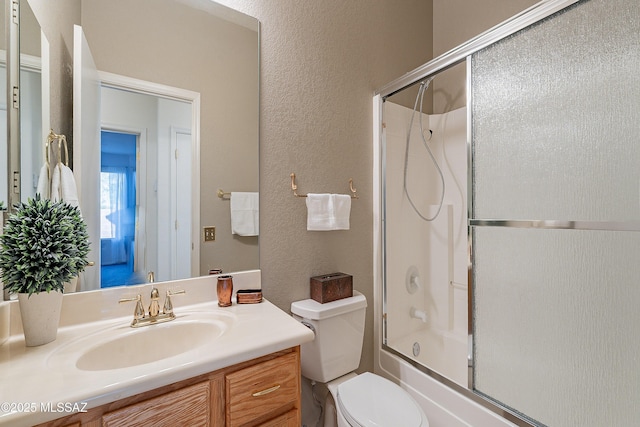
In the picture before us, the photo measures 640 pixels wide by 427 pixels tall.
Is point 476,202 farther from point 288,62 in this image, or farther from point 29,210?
point 29,210

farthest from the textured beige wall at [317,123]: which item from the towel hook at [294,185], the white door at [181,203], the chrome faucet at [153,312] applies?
the chrome faucet at [153,312]

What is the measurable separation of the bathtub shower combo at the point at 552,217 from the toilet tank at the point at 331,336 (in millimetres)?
399

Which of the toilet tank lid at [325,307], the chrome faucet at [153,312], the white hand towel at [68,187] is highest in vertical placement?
the white hand towel at [68,187]

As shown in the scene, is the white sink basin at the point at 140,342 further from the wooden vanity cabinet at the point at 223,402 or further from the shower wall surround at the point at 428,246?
the shower wall surround at the point at 428,246

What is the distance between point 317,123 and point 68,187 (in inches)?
43.4

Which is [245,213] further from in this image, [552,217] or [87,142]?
[552,217]

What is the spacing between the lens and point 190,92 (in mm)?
1240

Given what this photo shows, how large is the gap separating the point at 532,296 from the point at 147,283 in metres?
1.58

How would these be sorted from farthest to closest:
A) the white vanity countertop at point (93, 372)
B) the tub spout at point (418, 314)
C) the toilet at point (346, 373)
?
the tub spout at point (418, 314) < the toilet at point (346, 373) < the white vanity countertop at point (93, 372)

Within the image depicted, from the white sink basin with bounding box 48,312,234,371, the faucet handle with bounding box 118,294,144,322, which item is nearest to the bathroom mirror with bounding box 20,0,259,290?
the faucet handle with bounding box 118,294,144,322

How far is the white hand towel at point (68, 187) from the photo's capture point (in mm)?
988

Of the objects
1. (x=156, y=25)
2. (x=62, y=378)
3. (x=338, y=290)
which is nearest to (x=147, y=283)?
(x=62, y=378)

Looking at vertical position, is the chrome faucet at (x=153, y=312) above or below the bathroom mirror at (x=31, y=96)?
below

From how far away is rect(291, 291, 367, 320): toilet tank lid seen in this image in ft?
4.45
